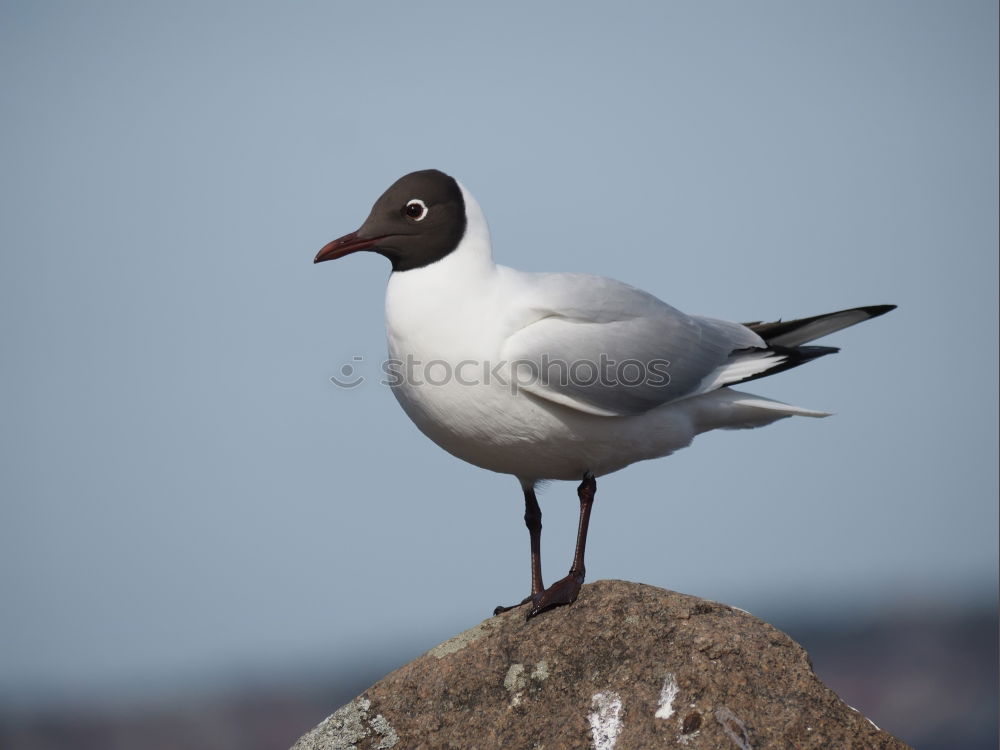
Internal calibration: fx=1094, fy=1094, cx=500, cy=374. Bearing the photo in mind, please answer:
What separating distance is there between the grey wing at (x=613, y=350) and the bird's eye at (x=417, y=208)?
30.1 inches

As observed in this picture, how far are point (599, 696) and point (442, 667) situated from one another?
80 centimetres

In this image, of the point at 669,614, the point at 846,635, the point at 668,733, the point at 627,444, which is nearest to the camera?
the point at 668,733

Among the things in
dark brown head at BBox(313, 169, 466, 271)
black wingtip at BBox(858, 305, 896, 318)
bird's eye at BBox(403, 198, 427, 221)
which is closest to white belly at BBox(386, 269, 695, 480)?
dark brown head at BBox(313, 169, 466, 271)

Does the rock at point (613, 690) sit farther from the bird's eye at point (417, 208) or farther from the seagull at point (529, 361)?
the bird's eye at point (417, 208)

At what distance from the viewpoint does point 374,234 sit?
5828mm

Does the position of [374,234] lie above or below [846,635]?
above

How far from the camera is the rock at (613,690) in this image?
4793 mm

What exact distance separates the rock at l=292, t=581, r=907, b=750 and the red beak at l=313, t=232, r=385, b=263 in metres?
2.09

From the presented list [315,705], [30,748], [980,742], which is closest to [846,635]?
[980,742]

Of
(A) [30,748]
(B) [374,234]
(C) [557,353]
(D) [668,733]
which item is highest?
(B) [374,234]

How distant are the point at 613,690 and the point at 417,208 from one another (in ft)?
8.71

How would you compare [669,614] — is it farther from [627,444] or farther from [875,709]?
[875,709]

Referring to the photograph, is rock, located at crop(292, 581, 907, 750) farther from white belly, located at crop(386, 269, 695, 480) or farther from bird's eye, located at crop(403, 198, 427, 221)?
bird's eye, located at crop(403, 198, 427, 221)

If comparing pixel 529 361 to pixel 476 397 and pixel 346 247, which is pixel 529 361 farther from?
pixel 346 247
